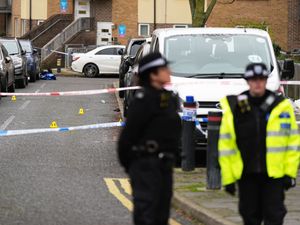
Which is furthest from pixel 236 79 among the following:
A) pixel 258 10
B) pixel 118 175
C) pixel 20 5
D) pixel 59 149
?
pixel 20 5

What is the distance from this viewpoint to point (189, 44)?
14.0 meters

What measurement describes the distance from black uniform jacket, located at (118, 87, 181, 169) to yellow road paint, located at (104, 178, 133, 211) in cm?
375

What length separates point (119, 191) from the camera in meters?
10.8

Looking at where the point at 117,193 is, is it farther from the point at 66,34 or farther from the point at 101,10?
the point at 101,10

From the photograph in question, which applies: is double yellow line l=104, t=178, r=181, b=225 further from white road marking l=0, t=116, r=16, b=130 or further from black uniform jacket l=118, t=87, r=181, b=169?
white road marking l=0, t=116, r=16, b=130

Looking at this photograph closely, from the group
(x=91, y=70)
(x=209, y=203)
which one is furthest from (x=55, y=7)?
(x=209, y=203)

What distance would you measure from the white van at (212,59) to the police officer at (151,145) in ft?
21.4

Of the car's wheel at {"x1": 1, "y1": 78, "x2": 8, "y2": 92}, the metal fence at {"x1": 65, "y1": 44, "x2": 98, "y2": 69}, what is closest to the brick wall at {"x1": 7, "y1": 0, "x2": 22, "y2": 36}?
the metal fence at {"x1": 65, "y1": 44, "x2": 98, "y2": 69}

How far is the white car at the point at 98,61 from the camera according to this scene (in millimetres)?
39406

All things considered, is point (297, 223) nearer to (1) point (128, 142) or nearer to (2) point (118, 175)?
(1) point (128, 142)

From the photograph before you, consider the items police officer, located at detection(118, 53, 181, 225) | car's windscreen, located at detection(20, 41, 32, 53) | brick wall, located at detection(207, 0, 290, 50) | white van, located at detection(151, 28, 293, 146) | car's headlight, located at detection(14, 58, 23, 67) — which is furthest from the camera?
brick wall, located at detection(207, 0, 290, 50)

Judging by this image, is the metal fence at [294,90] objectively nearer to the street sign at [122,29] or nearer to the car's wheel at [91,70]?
the car's wheel at [91,70]

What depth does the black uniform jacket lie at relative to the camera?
590cm

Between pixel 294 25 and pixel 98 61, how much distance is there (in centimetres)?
1367
